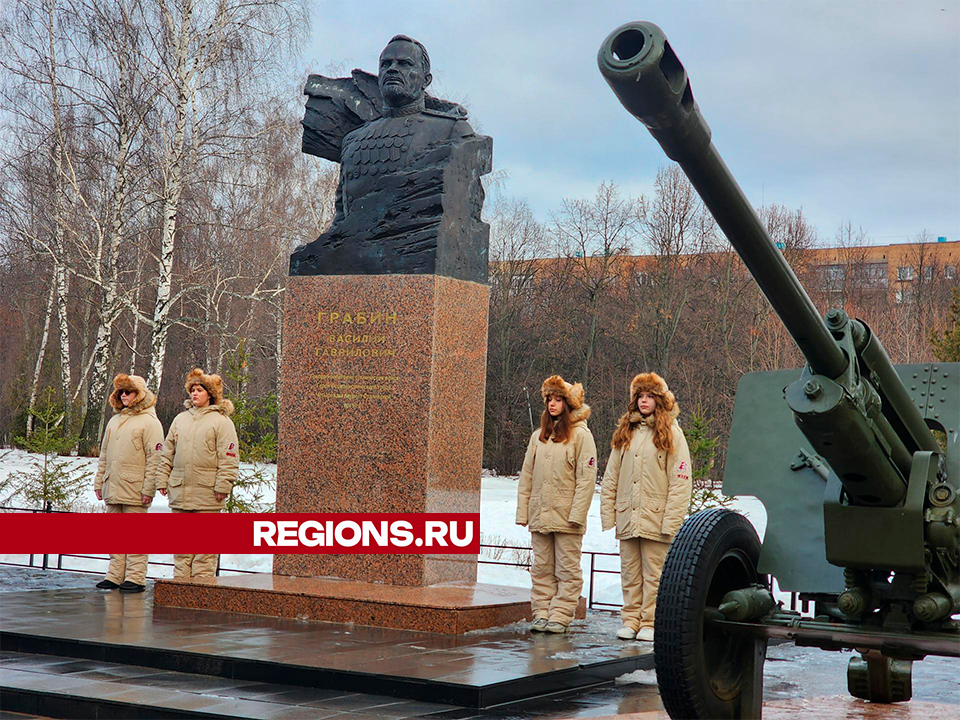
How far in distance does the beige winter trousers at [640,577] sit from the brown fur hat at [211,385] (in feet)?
12.0

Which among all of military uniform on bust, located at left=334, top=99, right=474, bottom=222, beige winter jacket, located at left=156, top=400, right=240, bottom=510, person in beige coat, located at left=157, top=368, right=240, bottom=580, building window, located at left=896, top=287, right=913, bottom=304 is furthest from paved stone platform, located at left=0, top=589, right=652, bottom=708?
building window, located at left=896, top=287, right=913, bottom=304

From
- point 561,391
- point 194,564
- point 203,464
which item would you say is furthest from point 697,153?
point 194,564

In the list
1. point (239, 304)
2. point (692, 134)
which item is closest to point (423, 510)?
point (692, 134)

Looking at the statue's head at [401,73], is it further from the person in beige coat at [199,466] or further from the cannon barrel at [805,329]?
the cannon barrel at [805,329]

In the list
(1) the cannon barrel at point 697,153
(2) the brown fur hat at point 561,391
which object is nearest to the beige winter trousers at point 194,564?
(2) the brown fur hat at point 561,391

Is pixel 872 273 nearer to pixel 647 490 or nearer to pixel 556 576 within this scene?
pixel 647 490

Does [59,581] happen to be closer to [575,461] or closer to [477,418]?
[477,418]

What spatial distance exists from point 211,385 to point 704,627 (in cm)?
601

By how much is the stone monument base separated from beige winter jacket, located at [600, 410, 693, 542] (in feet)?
3.16

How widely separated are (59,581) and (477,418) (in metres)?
4.57

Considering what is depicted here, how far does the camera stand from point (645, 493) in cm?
827

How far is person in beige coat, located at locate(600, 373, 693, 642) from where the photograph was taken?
323 inches

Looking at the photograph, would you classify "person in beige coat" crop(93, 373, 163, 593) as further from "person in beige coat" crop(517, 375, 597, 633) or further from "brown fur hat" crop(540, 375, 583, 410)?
"brown fur hat" crop(540, 375, 583, 410)

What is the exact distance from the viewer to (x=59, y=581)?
11328 mm
